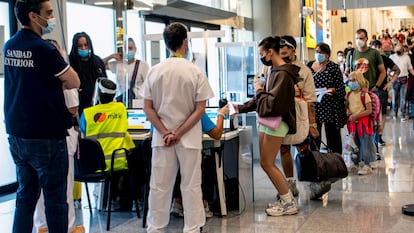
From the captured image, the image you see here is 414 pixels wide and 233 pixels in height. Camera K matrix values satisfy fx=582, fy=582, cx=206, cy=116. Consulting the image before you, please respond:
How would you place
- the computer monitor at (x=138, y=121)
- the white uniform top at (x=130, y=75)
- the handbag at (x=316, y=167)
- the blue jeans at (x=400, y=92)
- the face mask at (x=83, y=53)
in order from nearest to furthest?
the handbag at (x=316, y=167)
the computer monitor at (x=138, y=121)
the face mask at (x=83, y=53)
the white uniform top at (x=130, y=75)
the blue jeans at (x=400, y=92)

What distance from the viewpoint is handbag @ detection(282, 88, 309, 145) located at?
15.8 feet

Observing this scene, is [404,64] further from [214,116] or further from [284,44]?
[214,116]

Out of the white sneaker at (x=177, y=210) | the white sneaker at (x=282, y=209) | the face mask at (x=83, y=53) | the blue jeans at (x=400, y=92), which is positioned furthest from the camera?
the blue jeans at (x=400, y=92)

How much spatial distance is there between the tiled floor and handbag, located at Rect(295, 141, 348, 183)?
0.84 feet

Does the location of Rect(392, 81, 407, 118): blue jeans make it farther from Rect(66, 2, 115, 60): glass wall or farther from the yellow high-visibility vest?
the yellow high-visibility vest

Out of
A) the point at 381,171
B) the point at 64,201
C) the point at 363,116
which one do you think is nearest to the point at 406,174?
the point at 381,171

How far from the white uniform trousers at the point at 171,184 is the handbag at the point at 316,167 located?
4.98 feet

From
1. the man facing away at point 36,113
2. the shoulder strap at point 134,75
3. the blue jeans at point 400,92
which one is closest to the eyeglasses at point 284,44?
the shoulder strap at point 134,75

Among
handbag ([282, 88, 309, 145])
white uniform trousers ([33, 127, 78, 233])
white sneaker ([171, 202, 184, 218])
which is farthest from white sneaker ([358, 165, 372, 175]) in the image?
white uniform trousers ([33, 127, 78, 233])

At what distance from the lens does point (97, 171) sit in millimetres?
4578

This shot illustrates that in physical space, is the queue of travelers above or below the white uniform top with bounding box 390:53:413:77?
below

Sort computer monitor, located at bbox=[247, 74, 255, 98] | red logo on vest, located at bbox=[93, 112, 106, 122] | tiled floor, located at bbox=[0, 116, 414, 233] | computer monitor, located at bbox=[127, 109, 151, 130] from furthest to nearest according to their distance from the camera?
computer monitor, located at bbox=[247, 74, 255, 98], computer monitor, located at bbox=[127, 109, 151, 130], red logo on vest, located at bbox=[93, 112, 106, 122], tiled floor, located at bbox=[0, 116, 414, 233]

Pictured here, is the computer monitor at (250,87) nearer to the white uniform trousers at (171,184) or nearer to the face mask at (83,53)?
the face mask at (83,53)

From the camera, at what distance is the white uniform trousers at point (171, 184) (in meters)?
3.67
